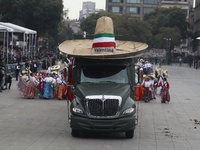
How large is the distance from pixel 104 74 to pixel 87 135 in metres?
1.98

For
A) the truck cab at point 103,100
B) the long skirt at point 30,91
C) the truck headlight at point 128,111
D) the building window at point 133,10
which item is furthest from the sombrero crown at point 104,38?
the building window at point 133,10

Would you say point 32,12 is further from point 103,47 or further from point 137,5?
point 137,5

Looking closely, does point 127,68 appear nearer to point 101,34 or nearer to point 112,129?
point 101,34

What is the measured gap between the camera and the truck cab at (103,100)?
47.6 feet

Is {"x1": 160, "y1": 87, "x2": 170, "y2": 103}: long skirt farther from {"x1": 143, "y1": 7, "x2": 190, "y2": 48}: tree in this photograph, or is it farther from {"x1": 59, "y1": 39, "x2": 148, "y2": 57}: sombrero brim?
{"x1": 143, "y1": 7, "x2": 190, "y2": 48}: tree

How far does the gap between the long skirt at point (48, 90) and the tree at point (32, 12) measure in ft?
143

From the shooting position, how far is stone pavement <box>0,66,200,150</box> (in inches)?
550

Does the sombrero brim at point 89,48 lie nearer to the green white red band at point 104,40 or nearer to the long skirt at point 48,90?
the green white red band at point 104,40

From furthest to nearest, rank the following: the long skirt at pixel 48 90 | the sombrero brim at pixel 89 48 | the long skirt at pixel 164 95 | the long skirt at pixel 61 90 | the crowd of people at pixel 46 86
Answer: the long skirt at pixel 48 90 → the crowd of people at pixel 46 86 → the long skirt at pixel 61 90 → the long skirt at pixel 164 95 → the sombrero brim at pixel 89 48

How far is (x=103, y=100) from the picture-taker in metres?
14.5

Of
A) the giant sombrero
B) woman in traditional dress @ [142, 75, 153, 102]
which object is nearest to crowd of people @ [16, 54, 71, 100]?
woman in traditional dress @ [142, 75, 153, 102]

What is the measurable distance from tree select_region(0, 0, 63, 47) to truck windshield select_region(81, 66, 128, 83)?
5392 cm

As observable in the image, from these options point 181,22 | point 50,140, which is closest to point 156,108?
point 50,140

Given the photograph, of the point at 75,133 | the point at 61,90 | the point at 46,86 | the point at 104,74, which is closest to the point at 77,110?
the point at 75,133
